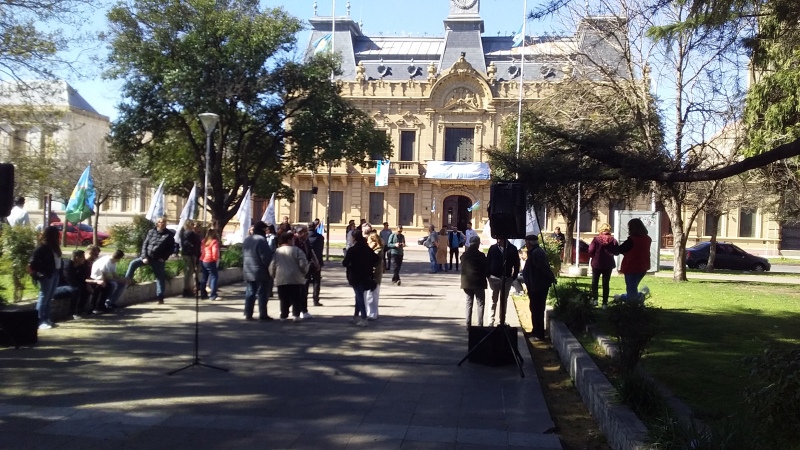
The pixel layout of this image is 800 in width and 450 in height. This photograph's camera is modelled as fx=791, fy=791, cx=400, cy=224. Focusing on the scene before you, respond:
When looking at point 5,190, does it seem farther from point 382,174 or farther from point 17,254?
point 382,174

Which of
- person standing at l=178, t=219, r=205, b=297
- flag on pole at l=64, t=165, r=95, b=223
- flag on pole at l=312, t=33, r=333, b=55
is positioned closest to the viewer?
person standing at l=178, t=219, r=205, b=297

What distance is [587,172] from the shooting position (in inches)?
338

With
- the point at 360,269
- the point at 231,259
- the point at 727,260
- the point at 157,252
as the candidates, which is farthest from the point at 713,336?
the point at 727,260

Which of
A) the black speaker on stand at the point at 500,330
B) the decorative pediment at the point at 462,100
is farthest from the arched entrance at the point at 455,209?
the black speaker on stand at the point at 500,330

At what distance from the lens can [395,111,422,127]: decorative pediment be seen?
178ft

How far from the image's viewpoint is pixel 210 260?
16438 mm

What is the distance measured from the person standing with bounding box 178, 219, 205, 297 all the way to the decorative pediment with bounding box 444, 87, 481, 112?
126 feet

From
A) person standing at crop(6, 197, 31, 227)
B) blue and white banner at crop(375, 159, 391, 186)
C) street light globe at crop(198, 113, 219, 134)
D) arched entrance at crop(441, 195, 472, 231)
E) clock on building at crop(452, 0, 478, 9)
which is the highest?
clock on building at crop(452, 0, 478, 9)

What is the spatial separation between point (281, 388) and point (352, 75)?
50.4 meters

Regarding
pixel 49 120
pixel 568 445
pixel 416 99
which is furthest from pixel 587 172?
pixel 416 99

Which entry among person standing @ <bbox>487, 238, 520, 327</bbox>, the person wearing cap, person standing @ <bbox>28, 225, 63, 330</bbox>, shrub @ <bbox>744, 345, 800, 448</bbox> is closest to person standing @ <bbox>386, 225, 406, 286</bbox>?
person standing @ <bbox>487, 238, 520, 327</bbox>

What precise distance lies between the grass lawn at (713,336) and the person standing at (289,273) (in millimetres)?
5135

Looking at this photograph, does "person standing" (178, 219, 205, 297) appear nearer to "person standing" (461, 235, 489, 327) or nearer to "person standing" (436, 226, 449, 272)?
"person standing" (461, 235, 489, 327)

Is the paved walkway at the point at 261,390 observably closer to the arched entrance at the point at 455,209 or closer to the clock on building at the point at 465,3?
the arched entrance at the point at 455,209
